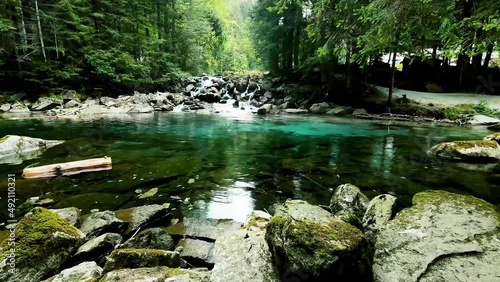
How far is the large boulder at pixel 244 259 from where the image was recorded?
2.51 meters

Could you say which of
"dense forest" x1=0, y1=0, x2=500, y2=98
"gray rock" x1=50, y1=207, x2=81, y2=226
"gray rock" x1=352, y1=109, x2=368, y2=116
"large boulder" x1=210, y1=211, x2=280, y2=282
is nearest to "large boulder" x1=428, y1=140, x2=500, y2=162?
"dense forest" x1=0, y1=0, x2=500, y2=98

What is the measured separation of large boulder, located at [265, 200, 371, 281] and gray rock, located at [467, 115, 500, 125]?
17053 mm

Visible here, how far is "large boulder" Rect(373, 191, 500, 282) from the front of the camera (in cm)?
236

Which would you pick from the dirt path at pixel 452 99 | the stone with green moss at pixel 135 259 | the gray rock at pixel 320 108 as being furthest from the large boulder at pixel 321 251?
the dirt path at pixel 452 99

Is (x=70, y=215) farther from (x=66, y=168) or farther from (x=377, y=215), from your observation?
(x=377, y=215)

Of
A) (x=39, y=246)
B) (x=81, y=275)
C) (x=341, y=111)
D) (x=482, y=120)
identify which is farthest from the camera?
(x=341, y=111)

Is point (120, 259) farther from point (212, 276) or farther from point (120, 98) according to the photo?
point (120, 98)

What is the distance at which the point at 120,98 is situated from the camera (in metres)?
23.0

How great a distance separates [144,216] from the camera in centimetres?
431

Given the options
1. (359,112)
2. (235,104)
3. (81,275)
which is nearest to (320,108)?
(359,112)

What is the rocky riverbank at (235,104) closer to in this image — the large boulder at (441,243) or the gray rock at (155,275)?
the large boulder at (441,243)

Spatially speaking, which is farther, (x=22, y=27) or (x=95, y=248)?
(x=22, y=27)

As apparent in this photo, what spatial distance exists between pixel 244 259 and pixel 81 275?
5.12 feet

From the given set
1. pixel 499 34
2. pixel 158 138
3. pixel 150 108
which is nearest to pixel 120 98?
pixel 150 108
